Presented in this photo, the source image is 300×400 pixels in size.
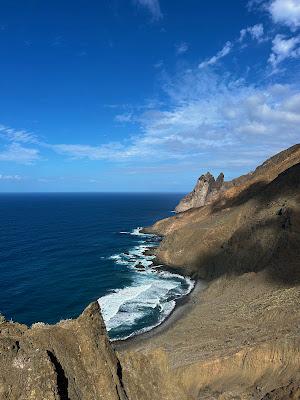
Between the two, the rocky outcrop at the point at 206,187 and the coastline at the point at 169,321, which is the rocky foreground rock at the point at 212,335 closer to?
the coastline at the point at 169,321

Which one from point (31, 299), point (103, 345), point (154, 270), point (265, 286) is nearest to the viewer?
point (103, 345)

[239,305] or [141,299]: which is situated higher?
[239,305]

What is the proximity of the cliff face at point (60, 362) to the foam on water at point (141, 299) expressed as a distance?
110ft

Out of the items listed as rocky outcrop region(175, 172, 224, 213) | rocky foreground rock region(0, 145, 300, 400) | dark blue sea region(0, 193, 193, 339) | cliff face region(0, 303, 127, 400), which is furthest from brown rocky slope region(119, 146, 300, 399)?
rocky outcrop region(175, 172, 224, 213)

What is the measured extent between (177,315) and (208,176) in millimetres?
124254

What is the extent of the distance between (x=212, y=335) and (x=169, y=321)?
13.7 meters

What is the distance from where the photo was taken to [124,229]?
15375cm

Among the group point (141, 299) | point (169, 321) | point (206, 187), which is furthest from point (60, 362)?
point (206, 187)

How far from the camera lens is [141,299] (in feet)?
239

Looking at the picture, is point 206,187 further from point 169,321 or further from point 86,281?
point 169,321

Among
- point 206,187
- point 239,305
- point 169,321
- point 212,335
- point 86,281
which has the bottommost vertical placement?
point 169,321

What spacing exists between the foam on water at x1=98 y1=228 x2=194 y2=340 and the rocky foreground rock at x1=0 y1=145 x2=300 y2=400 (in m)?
3.08

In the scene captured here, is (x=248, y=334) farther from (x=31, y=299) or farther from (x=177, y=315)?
(x=31, y=299)

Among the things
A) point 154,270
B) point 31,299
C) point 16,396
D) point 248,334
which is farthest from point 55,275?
point 16,396
